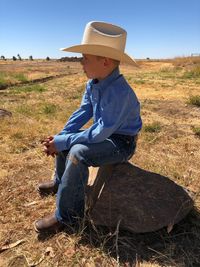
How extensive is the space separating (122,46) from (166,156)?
2.42 m

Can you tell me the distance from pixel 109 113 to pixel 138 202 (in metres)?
0.83

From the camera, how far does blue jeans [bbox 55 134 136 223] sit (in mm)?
3084

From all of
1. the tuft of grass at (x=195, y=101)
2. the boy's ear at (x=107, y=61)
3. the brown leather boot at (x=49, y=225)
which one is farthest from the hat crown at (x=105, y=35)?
the tuft of grass at (x=195, y=101)

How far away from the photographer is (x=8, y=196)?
3.99 metres

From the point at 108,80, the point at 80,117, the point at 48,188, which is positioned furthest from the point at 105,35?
the point at 48,188

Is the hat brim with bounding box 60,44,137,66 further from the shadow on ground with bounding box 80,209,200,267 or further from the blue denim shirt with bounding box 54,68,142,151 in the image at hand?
the shadow on ground with bounding box 80,209,200,267

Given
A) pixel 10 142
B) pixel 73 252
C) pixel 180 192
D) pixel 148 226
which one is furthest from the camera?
pixel 10 142

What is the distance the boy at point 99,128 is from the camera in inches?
121

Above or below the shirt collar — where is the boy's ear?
above

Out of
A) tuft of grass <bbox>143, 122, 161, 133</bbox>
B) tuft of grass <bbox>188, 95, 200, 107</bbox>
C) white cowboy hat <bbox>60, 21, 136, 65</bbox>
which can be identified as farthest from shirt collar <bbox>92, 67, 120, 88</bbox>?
tuft of grass <bbox>188, 95, 200, 107</bbox>

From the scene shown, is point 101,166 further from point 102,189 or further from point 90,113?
point 90,113

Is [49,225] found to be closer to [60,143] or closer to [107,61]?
[60,143]

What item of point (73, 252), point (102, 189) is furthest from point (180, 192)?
point (73, 252)

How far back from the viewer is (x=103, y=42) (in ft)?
10.3
